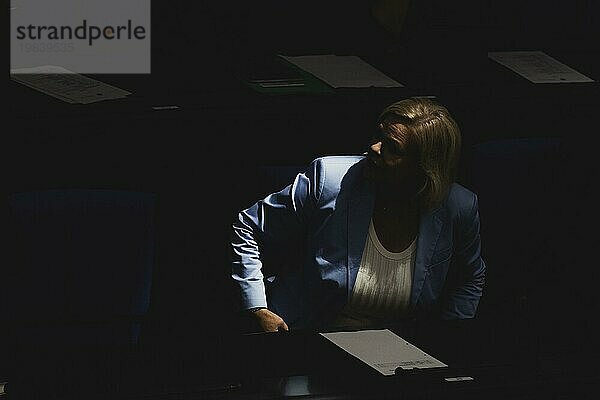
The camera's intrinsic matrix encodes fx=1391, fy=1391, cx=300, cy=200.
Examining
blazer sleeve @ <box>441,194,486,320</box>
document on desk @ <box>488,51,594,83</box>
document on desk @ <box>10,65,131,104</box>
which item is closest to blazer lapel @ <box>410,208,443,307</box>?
blazer sleeve @ <box>441,194,486,320</box>

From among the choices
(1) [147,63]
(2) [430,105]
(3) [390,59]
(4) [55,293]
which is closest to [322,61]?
(3) [390,59]

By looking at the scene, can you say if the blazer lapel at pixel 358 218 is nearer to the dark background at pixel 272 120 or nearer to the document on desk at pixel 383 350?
the document on desk at pixel 383 350

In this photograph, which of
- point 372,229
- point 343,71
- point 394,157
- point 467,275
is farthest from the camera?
point 343,71

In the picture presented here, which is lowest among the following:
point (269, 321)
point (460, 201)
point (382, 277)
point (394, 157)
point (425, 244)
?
point (269, 321)

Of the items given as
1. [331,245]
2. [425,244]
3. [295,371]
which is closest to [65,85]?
[331,245]

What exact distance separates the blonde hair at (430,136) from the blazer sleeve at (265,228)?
28 cm

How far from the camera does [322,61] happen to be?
15.5 ft

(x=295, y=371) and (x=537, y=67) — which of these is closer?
(x=295, y=371)

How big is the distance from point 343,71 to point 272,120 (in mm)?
292

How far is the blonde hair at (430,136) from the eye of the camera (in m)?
3.84

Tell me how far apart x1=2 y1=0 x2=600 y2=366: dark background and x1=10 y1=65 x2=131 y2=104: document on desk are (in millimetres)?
43

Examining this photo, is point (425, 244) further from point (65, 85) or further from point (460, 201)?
point (65, 85)

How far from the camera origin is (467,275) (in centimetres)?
407

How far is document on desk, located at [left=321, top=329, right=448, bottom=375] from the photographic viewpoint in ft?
10.8
